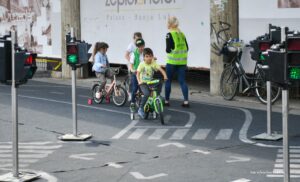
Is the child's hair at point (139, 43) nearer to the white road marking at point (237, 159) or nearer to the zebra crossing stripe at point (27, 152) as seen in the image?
the zebra crossing stripe at point (27, 152)

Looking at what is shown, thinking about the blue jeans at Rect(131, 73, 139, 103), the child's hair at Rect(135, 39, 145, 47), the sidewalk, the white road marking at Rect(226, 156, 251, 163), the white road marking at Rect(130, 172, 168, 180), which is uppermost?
the child's hair at Rect(135, 39, 145, 47)

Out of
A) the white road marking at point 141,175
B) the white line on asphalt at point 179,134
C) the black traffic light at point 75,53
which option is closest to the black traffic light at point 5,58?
the white road marking at point 141,175

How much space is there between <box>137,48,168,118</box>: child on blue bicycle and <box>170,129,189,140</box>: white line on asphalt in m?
1.49

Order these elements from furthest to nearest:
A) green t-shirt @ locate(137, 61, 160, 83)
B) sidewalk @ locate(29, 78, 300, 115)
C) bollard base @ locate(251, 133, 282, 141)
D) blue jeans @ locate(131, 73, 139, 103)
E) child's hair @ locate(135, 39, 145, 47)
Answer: sidewalk @ locate(29, 78, 300, 115)
child's hair @ locate(135, 39, 145, 47)
blue jeans @ locate(131, 73, 139, 103)
green t-shirt @ locate(137, 61, 160, 83)
bollard base @ locate(251, 133, 282, 141)

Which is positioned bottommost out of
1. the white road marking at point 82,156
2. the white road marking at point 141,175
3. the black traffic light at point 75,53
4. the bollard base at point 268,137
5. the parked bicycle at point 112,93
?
the white road marking at point 141,175

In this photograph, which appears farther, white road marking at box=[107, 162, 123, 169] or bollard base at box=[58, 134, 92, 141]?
bollard base at box=[58, 134, 92, 141]

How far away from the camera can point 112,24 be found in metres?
24.3

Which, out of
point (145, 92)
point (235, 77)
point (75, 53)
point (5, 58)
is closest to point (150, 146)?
point (75, 53)

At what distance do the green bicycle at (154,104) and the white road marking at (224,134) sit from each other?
1377 millimetres

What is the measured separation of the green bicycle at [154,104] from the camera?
15.0m

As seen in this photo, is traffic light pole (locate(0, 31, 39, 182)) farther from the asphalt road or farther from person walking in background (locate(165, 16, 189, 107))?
person walking in background (locate(165, 16, 189, 107))

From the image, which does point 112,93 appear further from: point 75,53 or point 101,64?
point 75,53

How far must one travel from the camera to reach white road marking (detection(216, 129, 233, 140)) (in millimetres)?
13398

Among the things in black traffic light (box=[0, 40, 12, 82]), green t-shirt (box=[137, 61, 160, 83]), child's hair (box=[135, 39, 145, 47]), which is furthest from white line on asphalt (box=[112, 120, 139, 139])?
black traffic light (box=[0, 40, 12, 82])
